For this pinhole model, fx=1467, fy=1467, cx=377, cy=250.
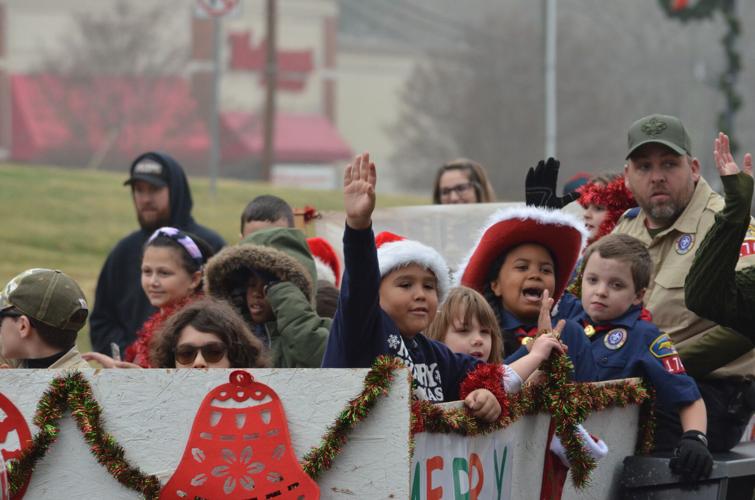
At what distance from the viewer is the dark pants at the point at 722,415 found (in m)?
6.16

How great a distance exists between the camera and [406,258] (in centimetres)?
538

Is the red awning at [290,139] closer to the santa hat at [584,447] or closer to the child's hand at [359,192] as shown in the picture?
the santa hat at [584,447]

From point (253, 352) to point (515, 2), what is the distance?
51259 mm

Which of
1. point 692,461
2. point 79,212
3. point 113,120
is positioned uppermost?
point 113,120

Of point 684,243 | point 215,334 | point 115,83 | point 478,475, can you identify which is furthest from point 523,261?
point 115,83

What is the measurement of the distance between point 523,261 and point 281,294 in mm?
1061

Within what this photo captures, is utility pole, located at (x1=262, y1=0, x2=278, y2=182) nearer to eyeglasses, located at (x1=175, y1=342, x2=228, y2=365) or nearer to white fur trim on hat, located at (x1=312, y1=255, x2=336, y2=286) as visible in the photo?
white fur trim on hat, located at (x1=312, y1=255, x2=336, y2=286)

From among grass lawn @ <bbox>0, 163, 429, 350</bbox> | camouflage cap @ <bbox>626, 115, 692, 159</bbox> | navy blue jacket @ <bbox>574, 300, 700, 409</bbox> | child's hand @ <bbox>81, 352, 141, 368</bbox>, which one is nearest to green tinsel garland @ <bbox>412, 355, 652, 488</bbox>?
navy blue jacket @ <bbox>574, 300, 700, 409</bbox>

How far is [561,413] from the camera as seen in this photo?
5223mm

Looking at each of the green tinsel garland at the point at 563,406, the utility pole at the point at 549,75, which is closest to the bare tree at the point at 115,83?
the utility pole at the point at 549,75

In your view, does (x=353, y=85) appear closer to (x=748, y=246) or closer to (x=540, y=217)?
(x=748, y=246)

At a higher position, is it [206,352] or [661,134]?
[661,134]

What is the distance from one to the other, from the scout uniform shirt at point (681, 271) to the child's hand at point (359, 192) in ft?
7.56

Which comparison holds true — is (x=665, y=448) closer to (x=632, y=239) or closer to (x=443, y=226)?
(x=632, y=239)
